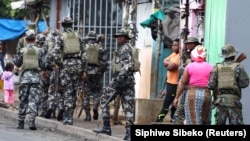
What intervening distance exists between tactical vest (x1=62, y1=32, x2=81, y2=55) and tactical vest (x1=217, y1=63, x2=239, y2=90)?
172 inches

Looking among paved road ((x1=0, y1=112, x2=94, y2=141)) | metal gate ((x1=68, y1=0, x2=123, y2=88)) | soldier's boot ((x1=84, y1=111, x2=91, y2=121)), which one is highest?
metal gate ((x1=68, y1=0, x2=123, y2=88))

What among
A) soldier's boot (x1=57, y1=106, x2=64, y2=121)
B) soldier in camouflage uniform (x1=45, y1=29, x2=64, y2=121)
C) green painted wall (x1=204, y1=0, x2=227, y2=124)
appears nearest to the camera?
green painted wall (x1=204, y1=0, x2=227, y2=124)

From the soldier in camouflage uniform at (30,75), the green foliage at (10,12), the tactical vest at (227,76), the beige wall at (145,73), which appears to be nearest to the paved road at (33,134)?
the soldier in camouflage uniform at (30,75)

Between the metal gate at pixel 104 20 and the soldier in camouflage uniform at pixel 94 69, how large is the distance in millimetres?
4284

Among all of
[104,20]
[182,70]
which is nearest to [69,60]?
[182,70]

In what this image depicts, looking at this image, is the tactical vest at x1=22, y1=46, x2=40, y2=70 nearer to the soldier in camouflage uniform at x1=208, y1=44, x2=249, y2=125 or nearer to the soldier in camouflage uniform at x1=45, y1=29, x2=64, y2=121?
the soldier in camouflage uniform at x1=45, y1=29, x2=64, y2=121

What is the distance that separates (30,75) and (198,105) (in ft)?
15.1

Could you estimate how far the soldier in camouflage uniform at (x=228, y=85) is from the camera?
39.2ft

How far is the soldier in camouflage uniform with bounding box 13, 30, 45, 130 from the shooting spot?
51.4 feet

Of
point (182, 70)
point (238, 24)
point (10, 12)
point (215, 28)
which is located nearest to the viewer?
point (182, 70)

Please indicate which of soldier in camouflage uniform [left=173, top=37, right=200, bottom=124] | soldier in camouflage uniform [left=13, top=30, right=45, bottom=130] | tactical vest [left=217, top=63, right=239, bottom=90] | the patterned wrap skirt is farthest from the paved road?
tactical vest [left=217, top=63, right=239, bottom=90]

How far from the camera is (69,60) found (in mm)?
15766

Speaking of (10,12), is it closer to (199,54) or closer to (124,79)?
(124,79)

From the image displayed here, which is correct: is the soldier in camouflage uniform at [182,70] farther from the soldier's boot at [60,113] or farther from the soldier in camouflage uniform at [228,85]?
the soldier's boot at [60,113]
